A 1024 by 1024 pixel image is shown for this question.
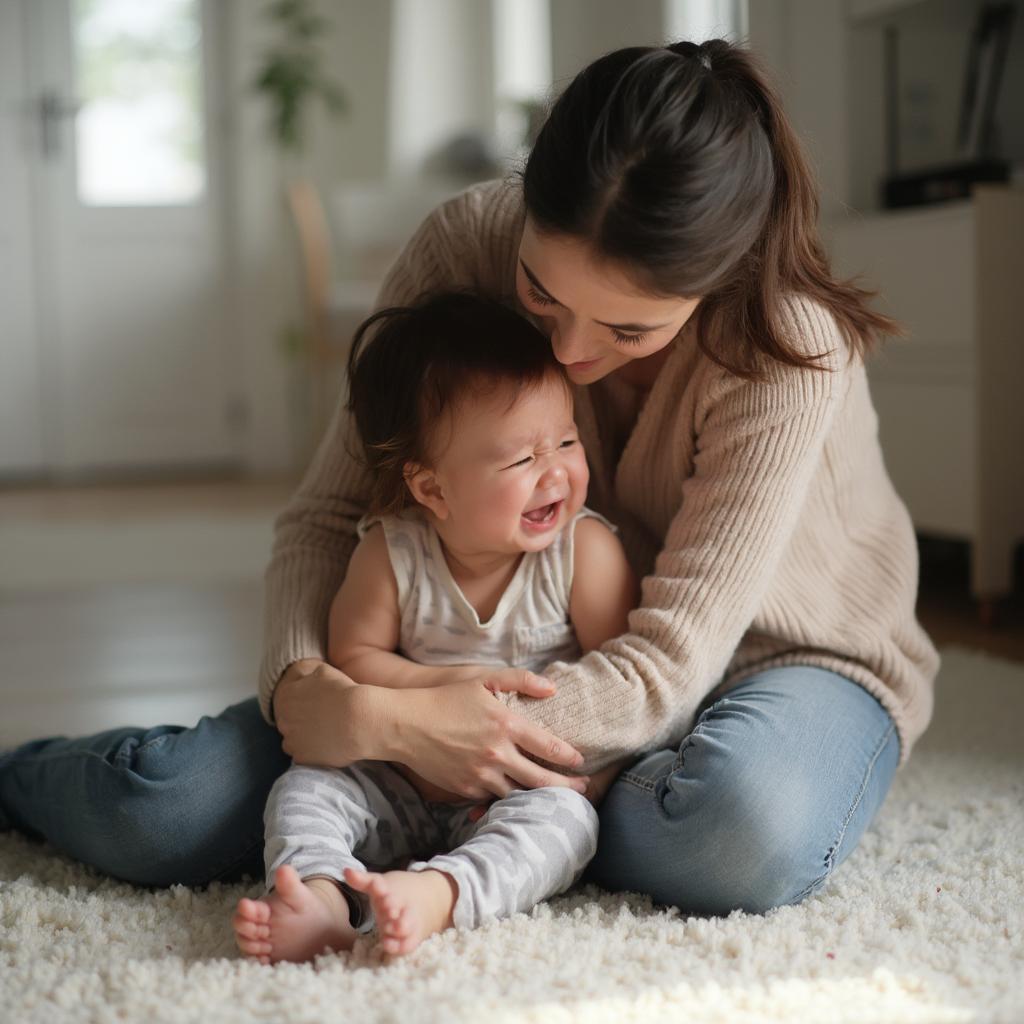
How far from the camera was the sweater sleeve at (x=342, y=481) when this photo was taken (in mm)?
1262

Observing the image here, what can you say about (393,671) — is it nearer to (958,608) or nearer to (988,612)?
(988,612)

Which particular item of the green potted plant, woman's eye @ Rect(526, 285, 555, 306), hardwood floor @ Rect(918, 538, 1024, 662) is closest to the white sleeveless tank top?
woman's eye @ Rect(526, 285, 555, 306)

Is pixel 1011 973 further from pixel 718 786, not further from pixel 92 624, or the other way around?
pixel 92 624

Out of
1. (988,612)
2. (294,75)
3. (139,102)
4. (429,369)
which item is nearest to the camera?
(429,369)

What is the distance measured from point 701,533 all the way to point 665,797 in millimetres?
227

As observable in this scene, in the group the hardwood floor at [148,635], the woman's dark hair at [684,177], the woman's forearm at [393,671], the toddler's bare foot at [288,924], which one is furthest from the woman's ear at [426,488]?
the hardwood floor at [148,635]

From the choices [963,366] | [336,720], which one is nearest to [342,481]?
[336,720]

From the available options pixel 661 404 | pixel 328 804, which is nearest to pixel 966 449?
pixel 661 404

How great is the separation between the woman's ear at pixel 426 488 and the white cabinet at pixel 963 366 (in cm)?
130

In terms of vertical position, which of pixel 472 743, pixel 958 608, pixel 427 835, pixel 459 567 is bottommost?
pixel 958 608

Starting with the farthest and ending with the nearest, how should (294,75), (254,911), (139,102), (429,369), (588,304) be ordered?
(139,102) → (294,75) → (429,369) → (588,304) → (254,911)

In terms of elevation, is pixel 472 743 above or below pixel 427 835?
above

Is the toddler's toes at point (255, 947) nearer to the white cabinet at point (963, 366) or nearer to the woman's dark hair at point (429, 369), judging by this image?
the woman's dark hair at point (429, 369)

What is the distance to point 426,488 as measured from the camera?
1.18 m
